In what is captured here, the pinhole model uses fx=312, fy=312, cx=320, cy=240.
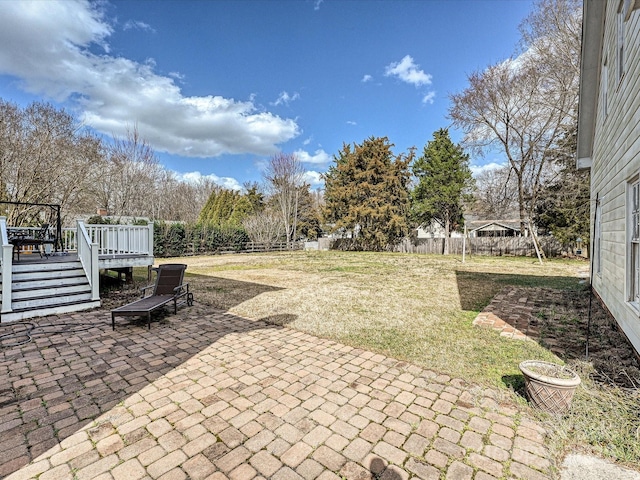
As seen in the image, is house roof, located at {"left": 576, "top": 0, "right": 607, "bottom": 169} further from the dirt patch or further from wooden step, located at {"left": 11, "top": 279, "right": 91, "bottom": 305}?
wooden step, located at {"left": 11, "top": 279, "right": 91, "bottom": 305}

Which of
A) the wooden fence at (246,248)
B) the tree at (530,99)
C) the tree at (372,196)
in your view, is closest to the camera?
the tree at (530,99)

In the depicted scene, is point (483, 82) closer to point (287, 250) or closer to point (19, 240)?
point (287, 250)

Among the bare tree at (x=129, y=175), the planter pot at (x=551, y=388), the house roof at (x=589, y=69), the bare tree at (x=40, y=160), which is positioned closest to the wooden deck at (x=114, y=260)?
the planter pot at (x=551, y=388)

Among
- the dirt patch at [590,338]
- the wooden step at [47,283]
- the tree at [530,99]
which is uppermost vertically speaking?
the tree at [530,99]

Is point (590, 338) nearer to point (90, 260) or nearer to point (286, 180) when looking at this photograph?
point (90, 260)

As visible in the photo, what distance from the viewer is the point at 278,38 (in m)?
12.6

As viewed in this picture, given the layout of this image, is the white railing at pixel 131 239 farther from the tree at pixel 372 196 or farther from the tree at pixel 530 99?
the tree at pixel 372 196

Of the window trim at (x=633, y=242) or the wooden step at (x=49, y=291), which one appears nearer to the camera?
the window trim at (x=633, y=242)

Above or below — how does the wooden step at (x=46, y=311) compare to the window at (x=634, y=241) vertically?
below

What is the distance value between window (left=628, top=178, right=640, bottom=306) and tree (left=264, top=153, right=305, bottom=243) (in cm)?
2684

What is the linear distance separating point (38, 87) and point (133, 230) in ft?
42.5

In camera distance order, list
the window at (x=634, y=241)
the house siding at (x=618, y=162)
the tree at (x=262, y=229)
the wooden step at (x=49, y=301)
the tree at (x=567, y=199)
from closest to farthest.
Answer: the house siding at (x=618, y=162), the window at (x=634, y=241), the wooden step at (x=49, y=301), the tree at (x=567, y=199), the tree at (x=262, y=229)

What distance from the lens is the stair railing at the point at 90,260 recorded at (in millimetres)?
6609

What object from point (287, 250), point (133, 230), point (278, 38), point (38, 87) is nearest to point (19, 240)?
point (133, 230)
